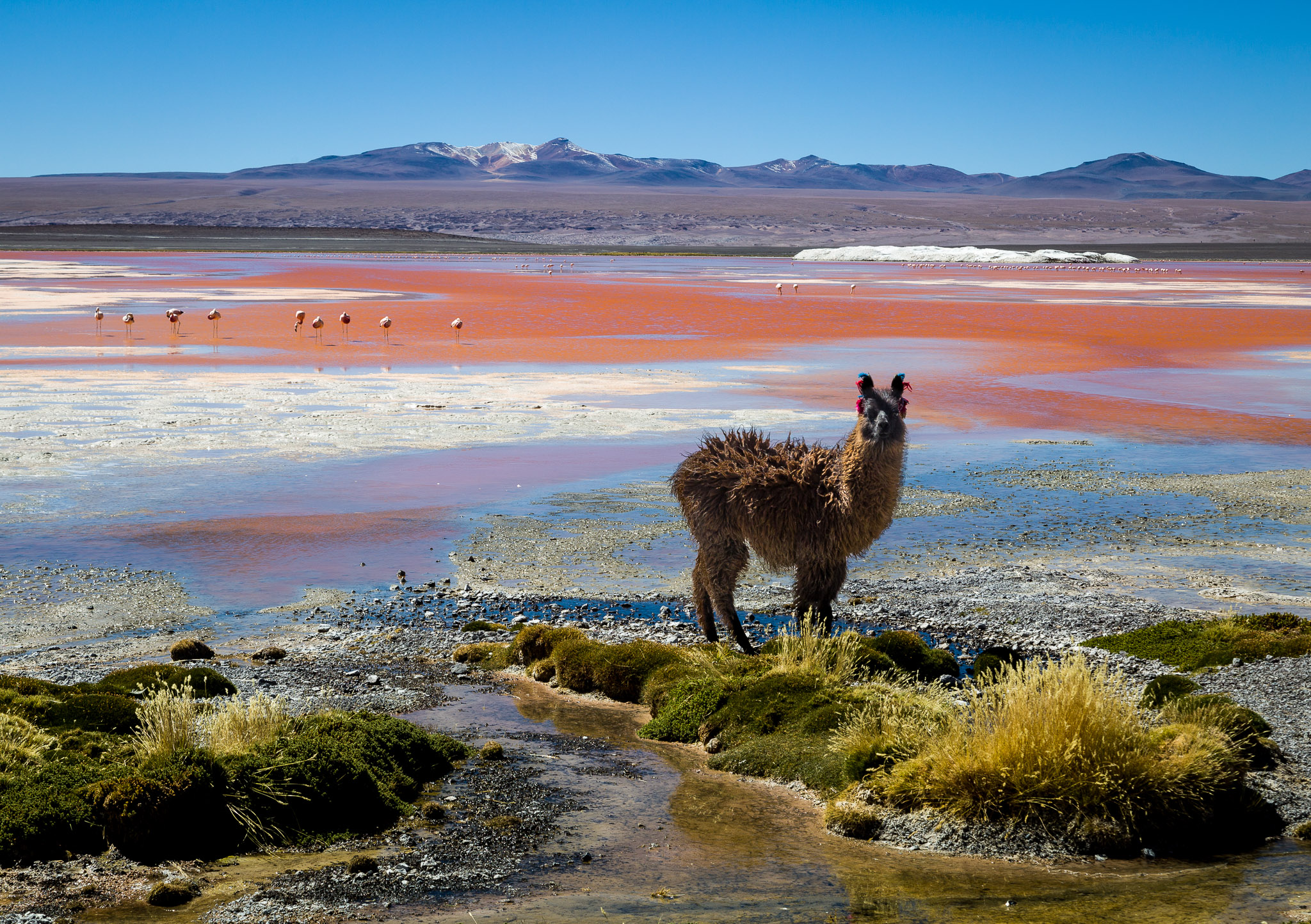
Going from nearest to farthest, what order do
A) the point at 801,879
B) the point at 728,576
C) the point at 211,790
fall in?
the point at 801,879
the point at 211,790
the point at 728,576

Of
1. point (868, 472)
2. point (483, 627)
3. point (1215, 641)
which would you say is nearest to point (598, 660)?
point (483, 627)

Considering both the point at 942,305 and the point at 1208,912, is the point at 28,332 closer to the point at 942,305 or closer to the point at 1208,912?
the point at 942,305

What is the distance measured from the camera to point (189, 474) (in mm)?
15367

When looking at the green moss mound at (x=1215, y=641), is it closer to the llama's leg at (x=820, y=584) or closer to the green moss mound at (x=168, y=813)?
the llama's leg at (x=820, y=584)

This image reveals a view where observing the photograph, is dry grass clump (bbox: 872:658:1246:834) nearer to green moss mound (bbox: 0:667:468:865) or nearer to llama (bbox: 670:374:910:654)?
llama (bbox: 670:374:910:654)

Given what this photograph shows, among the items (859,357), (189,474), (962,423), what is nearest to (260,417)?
(189,474)

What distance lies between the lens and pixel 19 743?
630cm

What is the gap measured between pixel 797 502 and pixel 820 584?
603mm

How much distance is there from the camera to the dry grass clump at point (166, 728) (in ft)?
19.8

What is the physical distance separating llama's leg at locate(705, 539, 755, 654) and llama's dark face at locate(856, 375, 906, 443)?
1.29 metres

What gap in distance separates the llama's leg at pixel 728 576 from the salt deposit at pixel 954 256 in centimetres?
8469

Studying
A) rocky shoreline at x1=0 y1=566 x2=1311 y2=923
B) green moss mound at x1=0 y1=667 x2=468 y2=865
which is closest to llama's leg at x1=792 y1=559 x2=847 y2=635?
rocky shoreline at x1=0 y1=566 x2=1311 y2=923

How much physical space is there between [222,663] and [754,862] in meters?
4.80

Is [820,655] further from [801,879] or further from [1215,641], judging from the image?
[1215,641]
